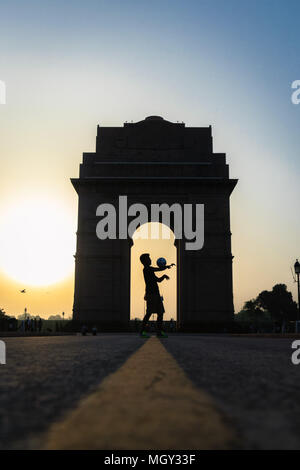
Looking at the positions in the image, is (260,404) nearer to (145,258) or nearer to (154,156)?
(145,258)

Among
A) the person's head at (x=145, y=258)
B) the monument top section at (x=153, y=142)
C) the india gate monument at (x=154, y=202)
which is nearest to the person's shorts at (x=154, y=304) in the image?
the person's head at (x=145, y=258)

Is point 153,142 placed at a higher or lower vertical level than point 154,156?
higher

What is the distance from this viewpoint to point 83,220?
28.1 m

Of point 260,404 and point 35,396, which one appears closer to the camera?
point 260,404

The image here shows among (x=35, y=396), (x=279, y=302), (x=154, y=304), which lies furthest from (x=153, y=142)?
(x=279, y=302)

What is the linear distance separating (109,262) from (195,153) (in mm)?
8923

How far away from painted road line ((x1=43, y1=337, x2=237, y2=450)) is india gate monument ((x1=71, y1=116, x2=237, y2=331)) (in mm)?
25580

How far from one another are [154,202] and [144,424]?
27.7 metres

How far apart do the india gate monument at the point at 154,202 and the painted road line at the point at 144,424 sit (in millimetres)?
25580

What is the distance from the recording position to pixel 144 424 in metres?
0.87

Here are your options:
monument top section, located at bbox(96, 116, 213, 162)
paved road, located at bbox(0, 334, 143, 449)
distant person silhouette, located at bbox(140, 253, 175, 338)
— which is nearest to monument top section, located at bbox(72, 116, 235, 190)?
monument top section, located at bbox(96, 116, 213, 162)

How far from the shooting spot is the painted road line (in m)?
0.73

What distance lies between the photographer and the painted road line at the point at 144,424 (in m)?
0.73
